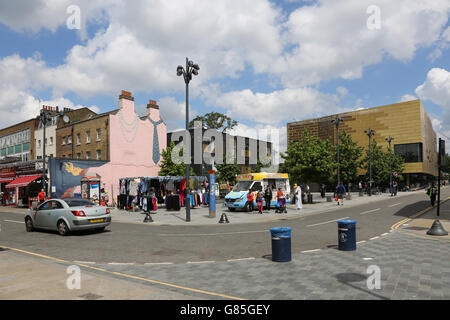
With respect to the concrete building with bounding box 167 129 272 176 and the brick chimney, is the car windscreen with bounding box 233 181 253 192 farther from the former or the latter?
the concrete building with bounding box 167 129 272 176

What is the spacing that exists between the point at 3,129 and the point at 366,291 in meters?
63.9

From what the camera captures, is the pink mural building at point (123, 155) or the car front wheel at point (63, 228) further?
the pink mural building at point (123, 155)

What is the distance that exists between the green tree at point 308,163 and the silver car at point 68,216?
19.5 meters

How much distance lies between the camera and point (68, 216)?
1334 cm

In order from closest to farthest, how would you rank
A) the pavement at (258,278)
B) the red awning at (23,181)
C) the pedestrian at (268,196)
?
the pavement at (258,278), the pedestrian at (268,196), the red awning at (23,181)

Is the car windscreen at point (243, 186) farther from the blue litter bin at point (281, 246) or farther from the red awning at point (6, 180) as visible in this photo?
the red awning at point (6, 180)

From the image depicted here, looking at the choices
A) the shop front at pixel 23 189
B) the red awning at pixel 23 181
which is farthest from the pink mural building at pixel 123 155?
the red awning at pixel 23 181

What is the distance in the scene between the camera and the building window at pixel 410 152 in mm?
64062

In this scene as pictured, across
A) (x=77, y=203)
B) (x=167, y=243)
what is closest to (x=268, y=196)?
(x=167, y=243)

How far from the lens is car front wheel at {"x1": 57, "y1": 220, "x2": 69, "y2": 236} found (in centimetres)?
1341

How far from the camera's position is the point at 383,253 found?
8.92 m

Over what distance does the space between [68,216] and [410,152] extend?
66.5 meters

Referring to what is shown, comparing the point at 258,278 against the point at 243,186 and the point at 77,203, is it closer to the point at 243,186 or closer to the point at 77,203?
the point at 77,203
